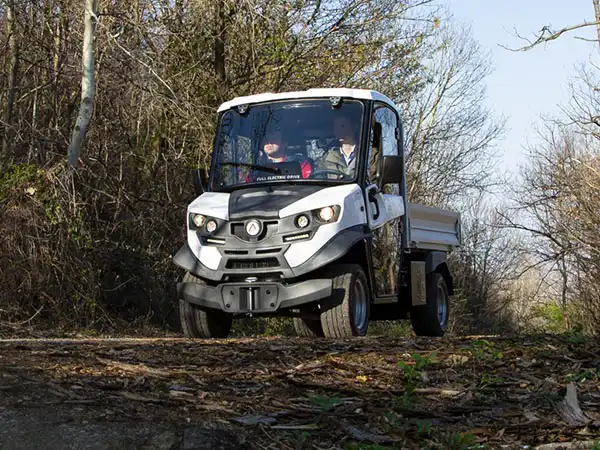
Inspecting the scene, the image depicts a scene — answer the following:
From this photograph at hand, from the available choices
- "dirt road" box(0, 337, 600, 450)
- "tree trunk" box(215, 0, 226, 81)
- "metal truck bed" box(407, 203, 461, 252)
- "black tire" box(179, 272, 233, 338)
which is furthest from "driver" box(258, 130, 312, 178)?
"tree trunk" box(215, 0, 226, 81)

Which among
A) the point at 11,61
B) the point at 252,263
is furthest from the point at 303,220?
the point at 11,61

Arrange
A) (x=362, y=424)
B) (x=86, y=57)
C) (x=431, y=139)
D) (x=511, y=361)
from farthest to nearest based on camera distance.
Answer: (x=431, y=139) → (x=86, y=57) → (x=511, y=361) → (x=362, y=424)

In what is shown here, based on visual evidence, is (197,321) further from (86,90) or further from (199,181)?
(86,90)

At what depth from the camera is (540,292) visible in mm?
44500

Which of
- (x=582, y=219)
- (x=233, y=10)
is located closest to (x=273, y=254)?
(x=233, y=10)

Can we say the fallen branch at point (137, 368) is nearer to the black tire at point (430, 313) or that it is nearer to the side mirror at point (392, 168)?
the side mirror at point (392, 168)

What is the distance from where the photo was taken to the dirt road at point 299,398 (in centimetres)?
457

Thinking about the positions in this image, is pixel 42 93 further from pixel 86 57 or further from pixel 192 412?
pixel 192 412

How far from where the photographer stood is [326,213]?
32.1ft

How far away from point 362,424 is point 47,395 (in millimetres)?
1652

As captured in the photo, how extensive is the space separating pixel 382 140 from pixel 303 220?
72.6 inches

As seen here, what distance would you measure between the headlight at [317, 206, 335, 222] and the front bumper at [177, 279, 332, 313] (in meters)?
0.61

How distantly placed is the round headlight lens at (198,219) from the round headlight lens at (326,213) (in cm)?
125

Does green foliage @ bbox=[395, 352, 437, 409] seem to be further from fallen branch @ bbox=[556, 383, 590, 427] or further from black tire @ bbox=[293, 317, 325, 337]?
black tire @ bbox=[293, 317, 325, 337]
